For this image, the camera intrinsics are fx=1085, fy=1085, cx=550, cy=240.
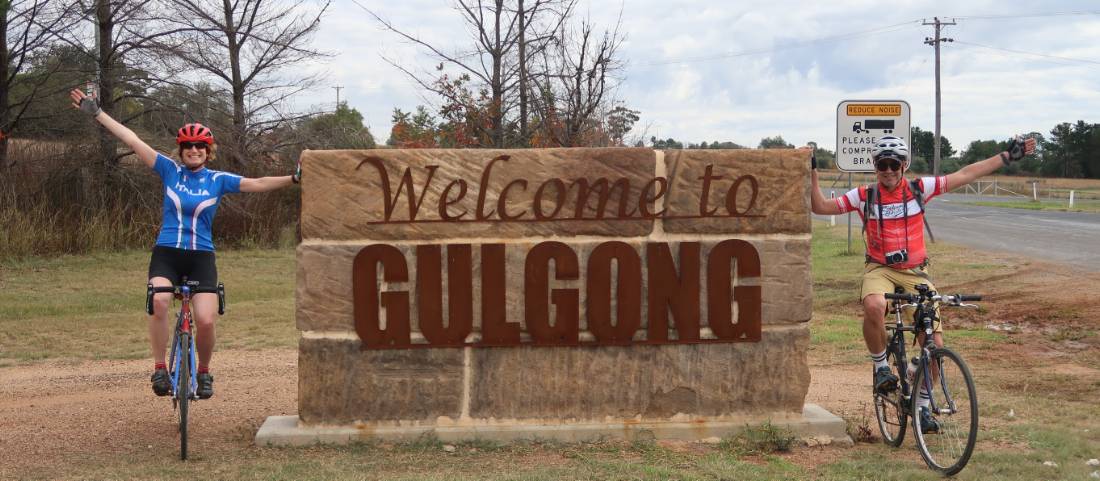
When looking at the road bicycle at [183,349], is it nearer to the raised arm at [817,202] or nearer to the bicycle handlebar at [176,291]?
the bicycle handlebar at [176,291]

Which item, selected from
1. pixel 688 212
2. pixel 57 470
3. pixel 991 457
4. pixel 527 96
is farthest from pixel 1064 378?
pixel 527 96

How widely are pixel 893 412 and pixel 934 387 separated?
569mm

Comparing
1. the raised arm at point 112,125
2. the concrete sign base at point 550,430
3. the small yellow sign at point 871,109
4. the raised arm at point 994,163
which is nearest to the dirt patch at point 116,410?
the concrete sign base at point 550,430

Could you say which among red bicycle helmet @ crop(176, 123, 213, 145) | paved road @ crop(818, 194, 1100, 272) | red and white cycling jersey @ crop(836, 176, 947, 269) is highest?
red bicycle helmet @ crop(176, 123, 213, 145)

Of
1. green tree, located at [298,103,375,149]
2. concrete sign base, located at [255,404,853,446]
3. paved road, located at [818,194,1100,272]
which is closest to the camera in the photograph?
concrete sign base, located at [255,404,853,446]

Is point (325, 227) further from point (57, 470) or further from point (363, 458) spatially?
point (57, 470)

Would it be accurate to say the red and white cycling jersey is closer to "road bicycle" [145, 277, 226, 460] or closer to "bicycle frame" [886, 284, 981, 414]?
"bicycle frame" [886, 284, 981, 414]

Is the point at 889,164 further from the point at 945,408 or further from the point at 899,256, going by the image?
the point at 945,408

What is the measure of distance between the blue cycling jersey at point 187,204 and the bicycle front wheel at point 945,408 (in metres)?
3.95

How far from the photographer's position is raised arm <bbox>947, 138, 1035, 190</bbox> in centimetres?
603

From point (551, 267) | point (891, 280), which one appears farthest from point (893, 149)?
point (551, 267)

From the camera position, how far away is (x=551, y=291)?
6.48 meters

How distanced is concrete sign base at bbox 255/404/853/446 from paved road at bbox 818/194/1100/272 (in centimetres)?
1015

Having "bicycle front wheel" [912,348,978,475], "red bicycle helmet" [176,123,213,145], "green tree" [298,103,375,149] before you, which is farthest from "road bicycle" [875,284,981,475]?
"green tree" [298,103,375,149]
